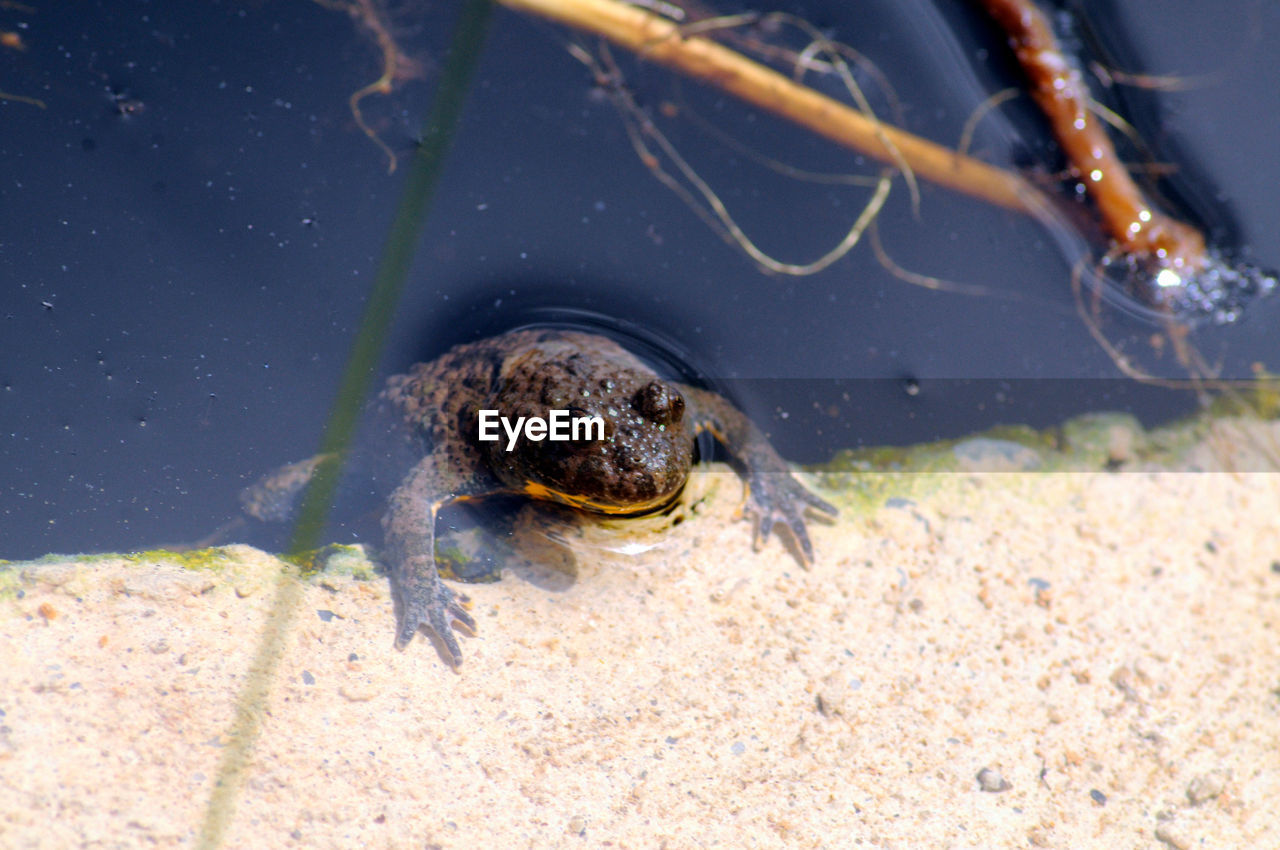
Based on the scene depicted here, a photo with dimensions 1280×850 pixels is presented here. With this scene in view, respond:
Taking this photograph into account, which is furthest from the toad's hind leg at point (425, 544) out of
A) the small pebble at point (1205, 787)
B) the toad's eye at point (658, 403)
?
the small pebble at point (1205, 787)

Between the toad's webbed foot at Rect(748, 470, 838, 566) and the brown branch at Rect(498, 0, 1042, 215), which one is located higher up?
the brown branch at Rect(498, 0, 1042, 215)

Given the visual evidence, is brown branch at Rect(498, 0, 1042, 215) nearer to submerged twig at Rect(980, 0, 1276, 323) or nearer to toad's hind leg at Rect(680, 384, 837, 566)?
submerged twig at Rect(980, 0, 1276, 323)

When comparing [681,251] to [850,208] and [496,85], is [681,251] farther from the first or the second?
[496,85]

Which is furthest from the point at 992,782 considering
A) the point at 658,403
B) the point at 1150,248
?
the point at 1150,248

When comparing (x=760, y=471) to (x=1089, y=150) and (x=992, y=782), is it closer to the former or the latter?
(x=992, y=782)

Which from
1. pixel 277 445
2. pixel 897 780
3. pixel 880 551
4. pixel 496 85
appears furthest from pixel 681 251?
pixel 897 780

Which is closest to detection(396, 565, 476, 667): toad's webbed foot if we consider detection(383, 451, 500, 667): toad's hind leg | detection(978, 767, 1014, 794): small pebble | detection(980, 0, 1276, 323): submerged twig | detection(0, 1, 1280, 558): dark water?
detection(383, 451, 500, 667): toad's hind leg

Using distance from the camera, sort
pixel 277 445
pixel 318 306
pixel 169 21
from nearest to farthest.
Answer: pixel 277 445 < pixel 318 306 < pixel 169 21
